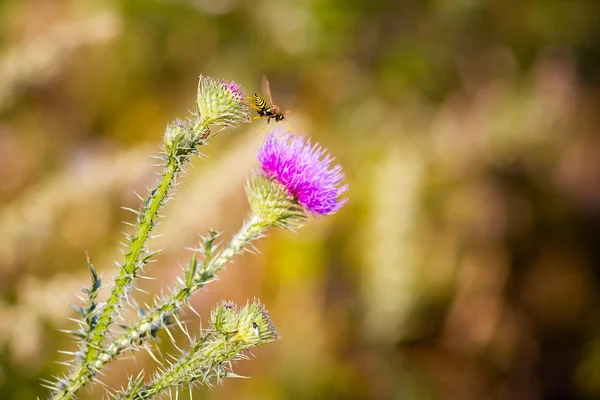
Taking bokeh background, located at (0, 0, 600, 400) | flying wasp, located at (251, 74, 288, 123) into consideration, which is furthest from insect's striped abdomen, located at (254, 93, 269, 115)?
bokeh background, located at (0, 0, 600, 400)

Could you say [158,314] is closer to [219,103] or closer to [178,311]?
[178,311]

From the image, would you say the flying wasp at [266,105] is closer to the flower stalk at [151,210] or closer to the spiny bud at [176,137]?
the flower stalk at [151,210]

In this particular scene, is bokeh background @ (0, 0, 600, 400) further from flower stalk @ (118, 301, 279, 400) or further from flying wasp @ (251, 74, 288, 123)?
flower stalk @ (118, 301, 279, 400)

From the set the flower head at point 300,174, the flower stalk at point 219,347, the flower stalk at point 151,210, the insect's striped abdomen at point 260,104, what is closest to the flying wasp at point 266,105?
the insect's striped abdomen at point 260,104

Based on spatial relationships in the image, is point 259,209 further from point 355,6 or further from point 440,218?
point 355,6

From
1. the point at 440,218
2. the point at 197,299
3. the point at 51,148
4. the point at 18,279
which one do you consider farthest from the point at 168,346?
the point at 440,218
